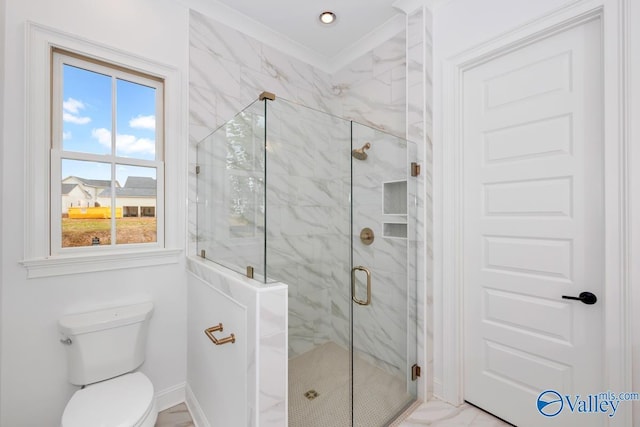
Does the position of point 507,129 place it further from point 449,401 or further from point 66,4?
point 66,4

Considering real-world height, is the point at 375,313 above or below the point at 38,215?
below

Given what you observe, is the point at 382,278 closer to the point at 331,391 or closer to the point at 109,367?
the point at 331,391

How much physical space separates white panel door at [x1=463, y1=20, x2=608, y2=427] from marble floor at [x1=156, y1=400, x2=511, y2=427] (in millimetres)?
77

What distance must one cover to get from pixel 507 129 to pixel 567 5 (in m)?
0.62

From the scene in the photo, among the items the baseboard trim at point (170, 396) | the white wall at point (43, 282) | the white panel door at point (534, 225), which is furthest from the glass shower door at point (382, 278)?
the white wall at point (43, 282)

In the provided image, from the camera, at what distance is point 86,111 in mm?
1708

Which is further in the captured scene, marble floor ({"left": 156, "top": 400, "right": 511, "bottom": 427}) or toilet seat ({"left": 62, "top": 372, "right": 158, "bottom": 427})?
marble floor ({"left": 156, "top": 400, "right": 511, "bottom": 427})

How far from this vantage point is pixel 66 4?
62.5 inches

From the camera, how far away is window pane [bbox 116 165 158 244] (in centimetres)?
181

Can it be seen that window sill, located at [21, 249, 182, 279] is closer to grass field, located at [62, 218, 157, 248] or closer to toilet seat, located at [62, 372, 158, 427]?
grass field, located at [62, 218, 157, 248]

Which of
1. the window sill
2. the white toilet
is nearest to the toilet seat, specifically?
the white toilet

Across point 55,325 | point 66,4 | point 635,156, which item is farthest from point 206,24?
point 635,156

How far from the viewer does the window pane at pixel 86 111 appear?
Result: 165cm

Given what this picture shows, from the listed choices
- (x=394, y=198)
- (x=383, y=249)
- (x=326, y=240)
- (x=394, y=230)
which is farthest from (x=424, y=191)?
(x=326, y=240)
